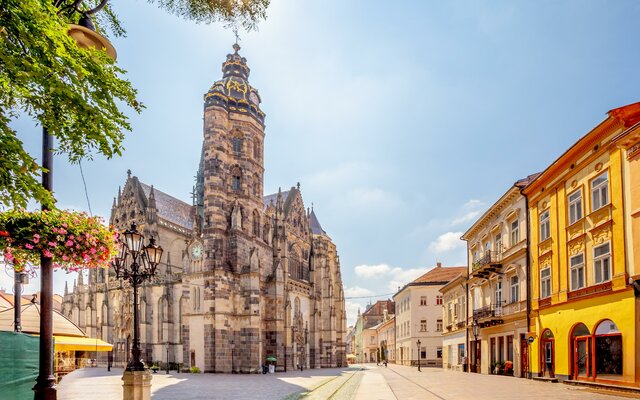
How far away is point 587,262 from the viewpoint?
21078 millimetres

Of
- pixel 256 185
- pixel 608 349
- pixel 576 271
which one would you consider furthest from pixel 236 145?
pixel 608 349

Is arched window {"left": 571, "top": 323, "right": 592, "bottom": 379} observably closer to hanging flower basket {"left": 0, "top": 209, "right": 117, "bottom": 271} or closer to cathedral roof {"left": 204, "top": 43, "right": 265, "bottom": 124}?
hanging flower basket {"left": 0, "top": 209, "right": 117, "bottom": 271}

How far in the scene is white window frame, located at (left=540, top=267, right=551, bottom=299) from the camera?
982 inches

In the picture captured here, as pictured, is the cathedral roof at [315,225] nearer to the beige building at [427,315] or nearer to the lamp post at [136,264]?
the beige building at [427,315]

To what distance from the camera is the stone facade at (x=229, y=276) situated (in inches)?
1683

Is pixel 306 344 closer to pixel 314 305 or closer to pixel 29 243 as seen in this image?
pixel 314 305

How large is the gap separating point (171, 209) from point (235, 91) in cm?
1919

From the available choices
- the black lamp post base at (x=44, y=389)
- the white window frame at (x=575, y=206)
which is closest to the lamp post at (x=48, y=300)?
the black lamp post base at (x=44, y=389)

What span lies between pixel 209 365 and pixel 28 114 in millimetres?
39440

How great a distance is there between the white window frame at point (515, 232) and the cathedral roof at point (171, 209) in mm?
39527

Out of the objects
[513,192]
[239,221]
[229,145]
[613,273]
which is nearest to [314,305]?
[239,221]

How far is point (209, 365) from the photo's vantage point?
41.3m

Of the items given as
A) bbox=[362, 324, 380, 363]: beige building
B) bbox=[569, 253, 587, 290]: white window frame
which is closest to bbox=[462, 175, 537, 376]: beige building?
bbox=[569, 253, 587, 290]: white window frame

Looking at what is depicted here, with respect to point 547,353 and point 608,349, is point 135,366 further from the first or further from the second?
point 547,353
